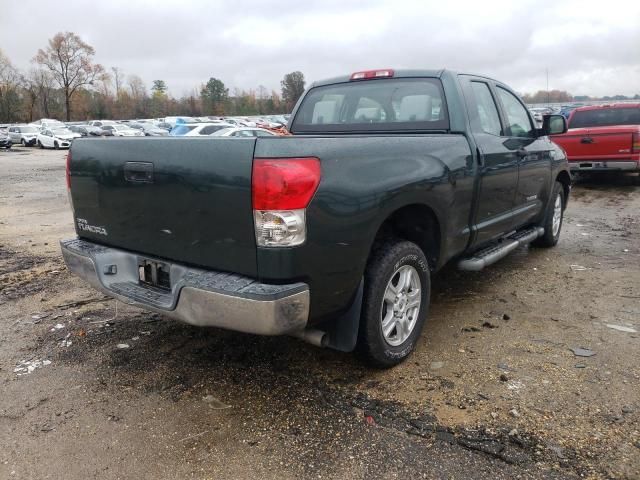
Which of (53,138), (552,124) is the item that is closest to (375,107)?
(552,124)

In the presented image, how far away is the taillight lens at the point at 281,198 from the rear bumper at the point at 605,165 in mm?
10017

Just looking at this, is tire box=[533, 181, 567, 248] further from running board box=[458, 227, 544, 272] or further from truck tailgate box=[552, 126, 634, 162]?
truck tailgate box=[552, 126, 634, 162]

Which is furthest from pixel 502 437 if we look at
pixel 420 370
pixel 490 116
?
pixel 490 116

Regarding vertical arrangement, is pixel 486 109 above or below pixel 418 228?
above

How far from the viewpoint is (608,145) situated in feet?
34.9

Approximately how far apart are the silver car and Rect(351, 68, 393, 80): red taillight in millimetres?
39272

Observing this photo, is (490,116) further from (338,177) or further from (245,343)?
(245,343)

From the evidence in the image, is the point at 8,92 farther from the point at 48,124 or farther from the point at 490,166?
the point at 490,166

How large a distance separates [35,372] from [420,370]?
247cm

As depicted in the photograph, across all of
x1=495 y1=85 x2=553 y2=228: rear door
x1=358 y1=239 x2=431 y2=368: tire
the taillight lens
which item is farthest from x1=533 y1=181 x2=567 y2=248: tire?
the taillight lens

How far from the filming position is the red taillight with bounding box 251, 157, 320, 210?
2473 mm

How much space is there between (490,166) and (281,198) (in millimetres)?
2259

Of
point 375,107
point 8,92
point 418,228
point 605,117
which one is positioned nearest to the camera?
point 418,228

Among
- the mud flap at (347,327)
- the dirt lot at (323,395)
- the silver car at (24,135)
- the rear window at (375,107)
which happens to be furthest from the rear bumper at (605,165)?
the silver car at (24,135)
